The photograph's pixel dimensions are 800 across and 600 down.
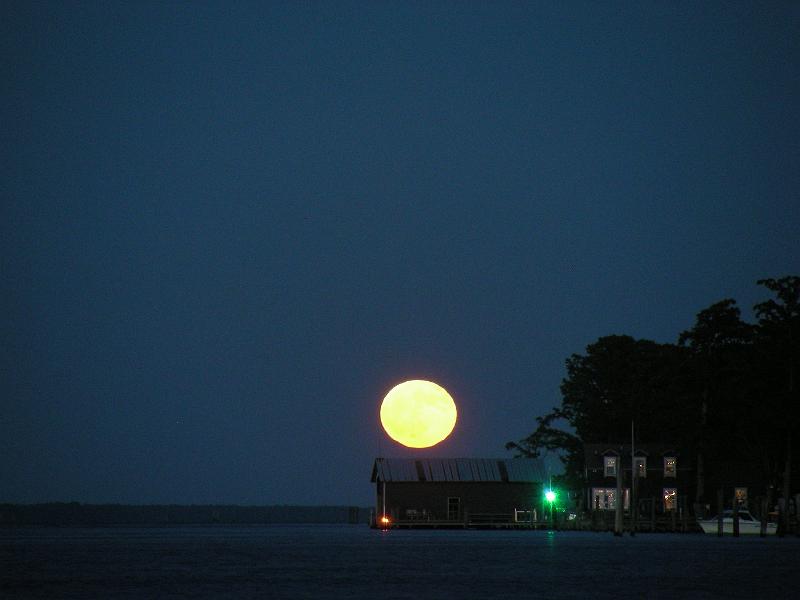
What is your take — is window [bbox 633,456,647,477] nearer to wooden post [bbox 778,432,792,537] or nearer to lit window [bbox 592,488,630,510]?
lit window [bbox 592,488,630,510]

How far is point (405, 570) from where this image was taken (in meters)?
49.8

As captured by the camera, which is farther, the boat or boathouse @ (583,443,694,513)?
boathouse @ (583,443,694,513)

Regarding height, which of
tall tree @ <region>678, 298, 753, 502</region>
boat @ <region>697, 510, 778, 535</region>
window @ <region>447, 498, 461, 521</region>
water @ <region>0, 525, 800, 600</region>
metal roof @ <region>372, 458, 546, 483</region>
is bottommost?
water @ <region>0, 525, 800, 600</region>

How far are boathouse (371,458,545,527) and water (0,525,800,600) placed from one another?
128ft

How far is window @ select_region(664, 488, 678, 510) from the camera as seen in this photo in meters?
111

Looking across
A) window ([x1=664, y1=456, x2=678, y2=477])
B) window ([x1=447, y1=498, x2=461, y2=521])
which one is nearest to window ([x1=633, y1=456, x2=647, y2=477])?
window ([x1=664, y1=456, x2=678, y2=477])

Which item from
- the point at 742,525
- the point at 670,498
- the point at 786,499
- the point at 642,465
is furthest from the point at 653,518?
the point at 786,499

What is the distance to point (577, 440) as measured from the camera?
13062 cm

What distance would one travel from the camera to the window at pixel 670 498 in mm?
111438

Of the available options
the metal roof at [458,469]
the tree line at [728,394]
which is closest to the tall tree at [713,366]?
the tree line at [728,394]

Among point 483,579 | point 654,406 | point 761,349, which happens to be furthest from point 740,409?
point 483,579

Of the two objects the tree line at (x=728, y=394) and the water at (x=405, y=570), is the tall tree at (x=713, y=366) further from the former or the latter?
the water at (x=405, y=570)

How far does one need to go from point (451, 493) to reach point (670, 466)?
18807mm

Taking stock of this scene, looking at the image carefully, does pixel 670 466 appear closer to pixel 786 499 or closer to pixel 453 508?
pixel 453 508
